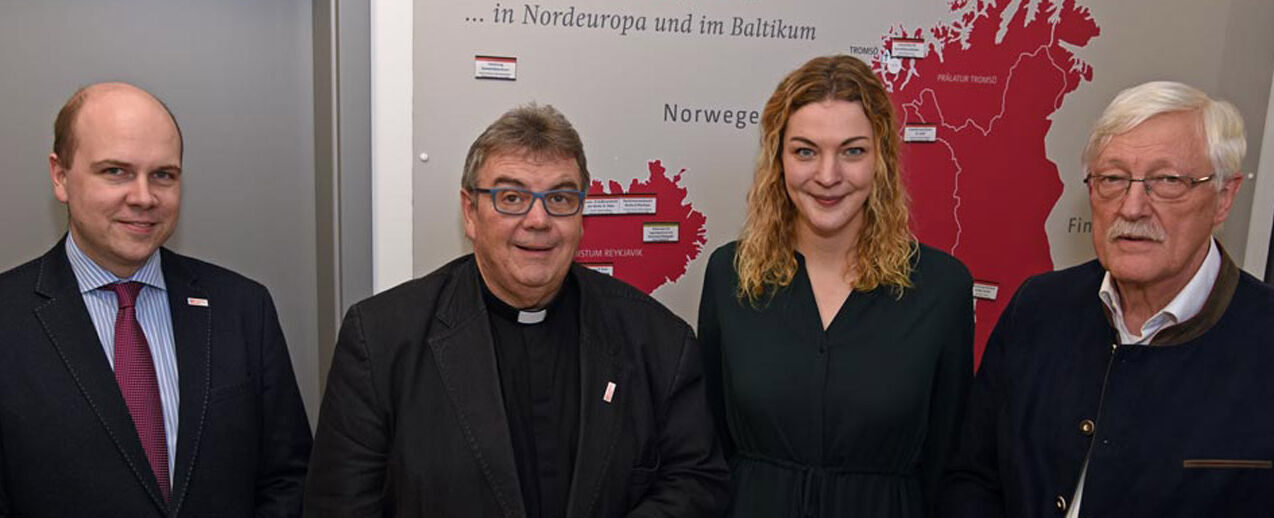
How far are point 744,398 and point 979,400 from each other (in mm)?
495

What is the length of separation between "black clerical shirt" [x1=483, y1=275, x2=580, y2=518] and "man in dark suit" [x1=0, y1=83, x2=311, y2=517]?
521 millimetres

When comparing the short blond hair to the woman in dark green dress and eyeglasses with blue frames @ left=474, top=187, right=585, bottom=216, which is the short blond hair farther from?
eyeglasses with blue frames @ left=474, top=187, right=585, bottom=216

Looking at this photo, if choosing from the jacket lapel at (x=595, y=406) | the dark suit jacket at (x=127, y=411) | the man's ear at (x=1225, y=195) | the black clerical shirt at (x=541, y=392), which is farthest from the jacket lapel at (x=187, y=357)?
the man's ear at (x=1225, y=195)

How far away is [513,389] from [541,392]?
55 mm

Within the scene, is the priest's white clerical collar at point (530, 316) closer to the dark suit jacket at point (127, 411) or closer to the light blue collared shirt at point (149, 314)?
the dark suit jacket at point (127, 411)

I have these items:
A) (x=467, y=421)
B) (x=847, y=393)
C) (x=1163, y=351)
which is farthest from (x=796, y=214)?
(x=467, y=421)

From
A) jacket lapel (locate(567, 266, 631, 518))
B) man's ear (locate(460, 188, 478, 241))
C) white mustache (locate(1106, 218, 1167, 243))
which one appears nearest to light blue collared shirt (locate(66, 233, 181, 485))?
man's ear (locate(460, 188, 478, 241))

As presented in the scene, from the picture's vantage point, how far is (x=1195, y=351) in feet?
5.36

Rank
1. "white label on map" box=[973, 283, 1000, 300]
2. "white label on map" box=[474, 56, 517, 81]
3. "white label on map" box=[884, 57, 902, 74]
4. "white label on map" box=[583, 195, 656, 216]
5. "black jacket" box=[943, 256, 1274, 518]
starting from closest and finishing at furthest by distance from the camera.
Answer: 1. "black jacket" box=[943, 256, 1274, 518]
2. "white label on map" box=[474, 56, 517, 81]
3. "white label on map" box=[583, 195, 656, 216]
4. "white label on map" box=[884, 57, 902, 74]
5. "white label on map" box=[973, 283, 1000, 300]

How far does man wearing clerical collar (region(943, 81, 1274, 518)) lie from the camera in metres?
1.60

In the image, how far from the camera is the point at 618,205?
8.08ft

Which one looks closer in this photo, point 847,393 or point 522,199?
point 522,199

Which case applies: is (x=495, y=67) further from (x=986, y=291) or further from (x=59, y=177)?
(x=986, y=291)

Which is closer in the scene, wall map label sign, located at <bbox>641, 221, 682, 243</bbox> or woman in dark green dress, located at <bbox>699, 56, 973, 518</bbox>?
woman in dark green dress, located at <bbox>699, 56, 973, 518</bbox>
